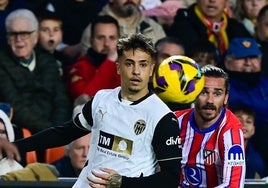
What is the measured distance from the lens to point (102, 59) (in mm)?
11250

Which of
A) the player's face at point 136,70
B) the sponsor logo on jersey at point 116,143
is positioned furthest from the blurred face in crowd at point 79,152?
the player's face at point 136,70

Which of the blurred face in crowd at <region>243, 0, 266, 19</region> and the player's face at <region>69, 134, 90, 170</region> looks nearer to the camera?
the player's face at <region>69, 134, 90, 170</region>

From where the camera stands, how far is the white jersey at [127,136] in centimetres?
727

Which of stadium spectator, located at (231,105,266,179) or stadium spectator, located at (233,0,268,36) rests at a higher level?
stadium spectator, located at (233,0,268,36)

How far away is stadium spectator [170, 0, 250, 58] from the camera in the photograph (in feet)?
39.1

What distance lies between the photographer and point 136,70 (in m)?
7.24

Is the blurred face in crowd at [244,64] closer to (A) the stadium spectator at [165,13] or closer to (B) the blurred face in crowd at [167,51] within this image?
(B) the blurred face in crowd at [167,51]

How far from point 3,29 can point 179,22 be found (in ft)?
6.07

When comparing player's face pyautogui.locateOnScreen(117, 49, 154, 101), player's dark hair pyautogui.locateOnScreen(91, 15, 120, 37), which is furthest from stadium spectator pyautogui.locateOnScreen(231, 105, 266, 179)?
player's face pyautogui.locateOnScreen(117, 49, 154, 101)

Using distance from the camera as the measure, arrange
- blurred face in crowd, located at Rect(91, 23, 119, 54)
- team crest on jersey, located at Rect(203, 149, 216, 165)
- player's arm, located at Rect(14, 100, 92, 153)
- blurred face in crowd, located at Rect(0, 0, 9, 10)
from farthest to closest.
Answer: blurred face in crowd, located at Rect(0, 0, 9, 10), blurred face in crowd, located at Rect(91, 23, 119, 54), team crest on jersey, located at Rect(203, 149, 216, 165), player's arm, located at Rect(14, 100, 92, 153)

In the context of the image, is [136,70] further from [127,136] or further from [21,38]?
[21,38]

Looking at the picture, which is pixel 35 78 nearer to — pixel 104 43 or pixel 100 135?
pixel 104 43

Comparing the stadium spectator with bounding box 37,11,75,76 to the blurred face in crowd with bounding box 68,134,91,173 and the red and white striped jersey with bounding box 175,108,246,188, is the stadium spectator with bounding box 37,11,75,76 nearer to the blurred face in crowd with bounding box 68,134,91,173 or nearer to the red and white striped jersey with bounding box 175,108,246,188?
the blurred face in crowd with bounding box 68,134,91,173

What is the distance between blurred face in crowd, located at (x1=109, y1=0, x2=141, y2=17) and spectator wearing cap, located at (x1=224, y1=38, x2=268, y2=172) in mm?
1100
